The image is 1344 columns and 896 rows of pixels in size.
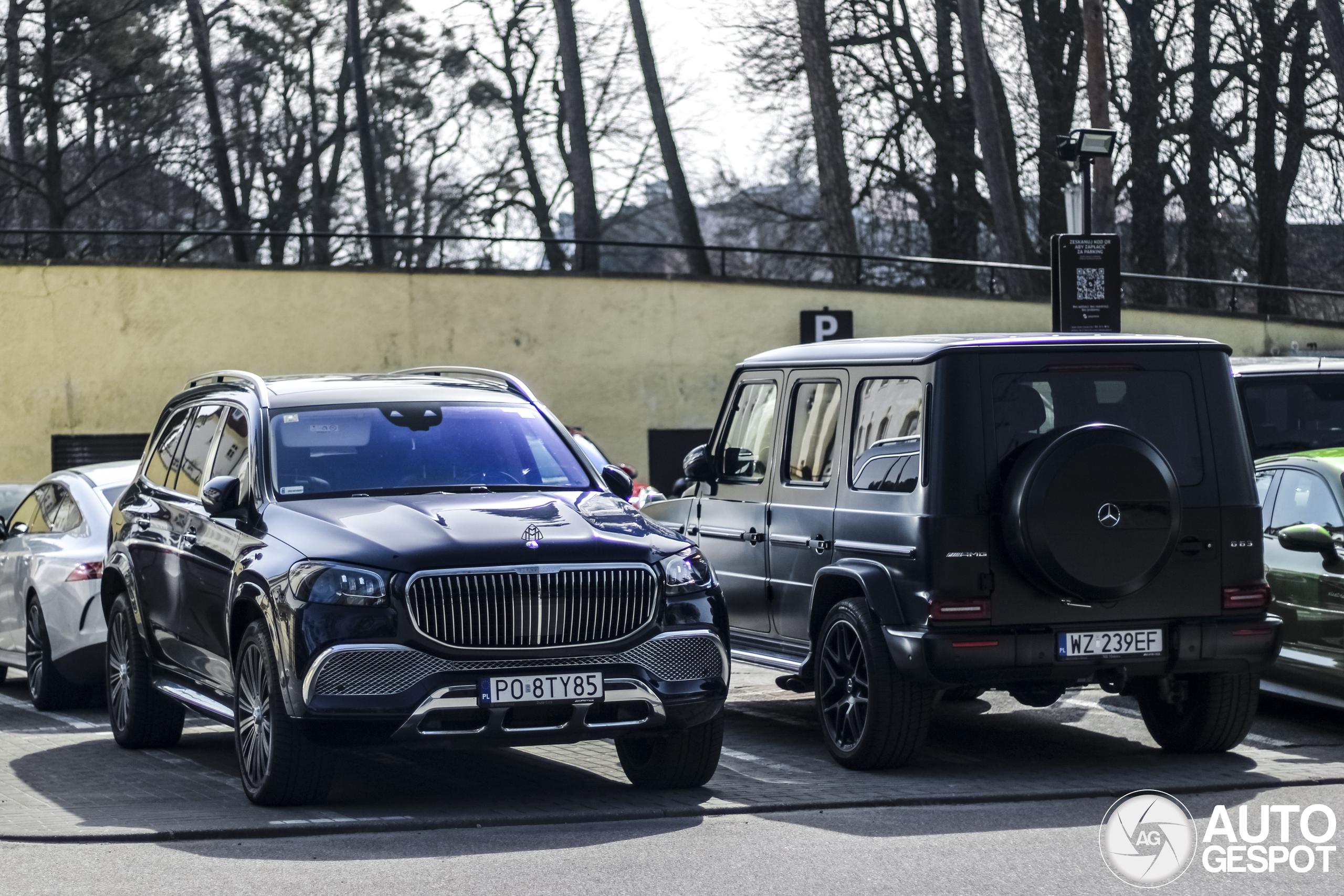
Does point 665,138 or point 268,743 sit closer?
point 268,743

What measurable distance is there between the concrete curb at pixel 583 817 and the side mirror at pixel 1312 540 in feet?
5.32

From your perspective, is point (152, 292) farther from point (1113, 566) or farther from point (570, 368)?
point (1113, 566)

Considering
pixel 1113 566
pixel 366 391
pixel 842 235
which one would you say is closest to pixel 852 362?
pixel 1113 566

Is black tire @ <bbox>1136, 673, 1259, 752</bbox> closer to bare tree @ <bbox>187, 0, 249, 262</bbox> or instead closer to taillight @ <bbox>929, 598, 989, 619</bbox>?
taillight @ <bbox>929, 598, 989, 619</bbox>

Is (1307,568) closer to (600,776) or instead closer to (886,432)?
(886,432)

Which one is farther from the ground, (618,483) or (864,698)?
(618,483)

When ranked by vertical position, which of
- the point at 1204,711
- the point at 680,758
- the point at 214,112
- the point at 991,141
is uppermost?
the point at 214,112

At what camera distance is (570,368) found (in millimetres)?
24688

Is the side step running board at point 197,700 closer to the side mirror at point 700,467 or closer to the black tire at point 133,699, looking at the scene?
the black tire at point 133,699

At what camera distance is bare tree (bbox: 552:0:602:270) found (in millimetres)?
29172

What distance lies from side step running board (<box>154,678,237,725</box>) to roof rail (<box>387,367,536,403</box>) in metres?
1.93

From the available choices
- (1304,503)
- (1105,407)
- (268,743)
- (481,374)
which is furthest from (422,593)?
(1304,503)

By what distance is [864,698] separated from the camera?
28.1ft

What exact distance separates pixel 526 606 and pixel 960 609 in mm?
2001
